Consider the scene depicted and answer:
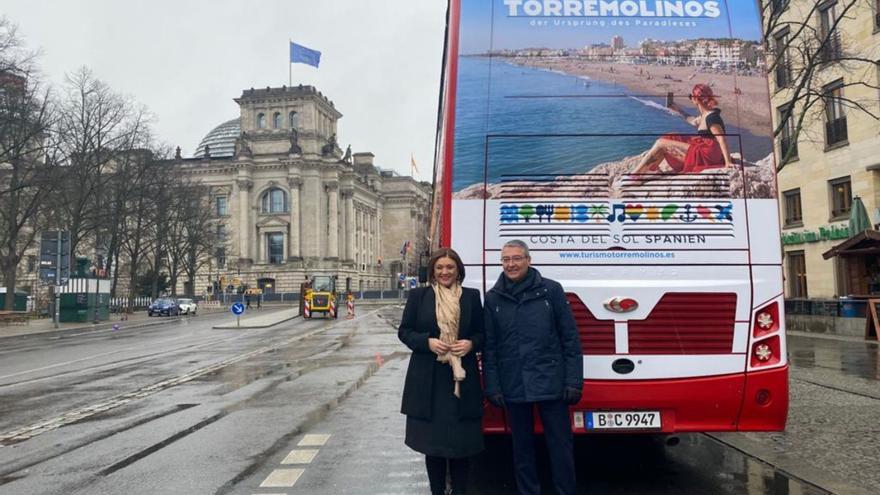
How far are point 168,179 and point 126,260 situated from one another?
22917 millimetres

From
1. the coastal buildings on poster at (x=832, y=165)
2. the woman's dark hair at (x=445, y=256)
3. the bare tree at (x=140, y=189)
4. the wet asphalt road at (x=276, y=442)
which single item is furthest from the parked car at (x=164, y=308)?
the woman's dark hair at (x=445, y=256)

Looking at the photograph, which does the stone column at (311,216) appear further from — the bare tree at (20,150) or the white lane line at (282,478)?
the white lane line at (282,478)

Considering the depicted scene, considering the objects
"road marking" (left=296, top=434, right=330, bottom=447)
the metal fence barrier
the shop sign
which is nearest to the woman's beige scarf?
"road marking" (left=296, top=434, right=330, bottom=447)

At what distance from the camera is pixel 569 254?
5191 millimetres

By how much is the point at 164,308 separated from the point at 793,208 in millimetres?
44572

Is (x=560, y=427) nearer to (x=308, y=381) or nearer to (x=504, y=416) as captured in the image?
(x=504, y=416)

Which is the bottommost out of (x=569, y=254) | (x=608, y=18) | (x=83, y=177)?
(x=569, y=254)

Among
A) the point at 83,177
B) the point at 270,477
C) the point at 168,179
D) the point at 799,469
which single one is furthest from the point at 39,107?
the point at 799,469

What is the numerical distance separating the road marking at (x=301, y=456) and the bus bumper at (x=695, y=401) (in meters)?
2.10

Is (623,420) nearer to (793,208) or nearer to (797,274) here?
(797,274)

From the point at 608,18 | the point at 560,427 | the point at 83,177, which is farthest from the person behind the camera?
the point at 83,177

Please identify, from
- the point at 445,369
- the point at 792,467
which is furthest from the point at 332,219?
the point at 445,369

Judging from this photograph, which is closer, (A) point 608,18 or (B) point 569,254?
(B) point 569,254

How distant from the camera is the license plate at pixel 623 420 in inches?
203
